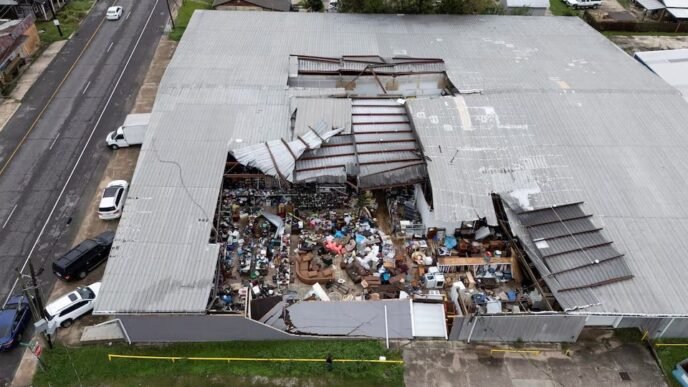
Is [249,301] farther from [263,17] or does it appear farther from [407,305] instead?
[263,17]

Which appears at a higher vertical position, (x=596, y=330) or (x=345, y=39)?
(x=345, y=39)

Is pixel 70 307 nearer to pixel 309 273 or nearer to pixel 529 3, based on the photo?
pixel 309 273

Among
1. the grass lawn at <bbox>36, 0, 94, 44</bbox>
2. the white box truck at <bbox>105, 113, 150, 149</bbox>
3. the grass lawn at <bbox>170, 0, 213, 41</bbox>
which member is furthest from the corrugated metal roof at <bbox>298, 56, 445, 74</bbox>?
→ the grass lawn at <bbox>36, 0, 94, 44</bbox>

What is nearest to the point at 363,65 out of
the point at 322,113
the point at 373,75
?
the point at 373,75

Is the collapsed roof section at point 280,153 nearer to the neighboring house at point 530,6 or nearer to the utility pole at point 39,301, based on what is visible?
the utility pole at point 39,301

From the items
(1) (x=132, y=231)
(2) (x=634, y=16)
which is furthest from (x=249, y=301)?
(2) (x=634, y=16)

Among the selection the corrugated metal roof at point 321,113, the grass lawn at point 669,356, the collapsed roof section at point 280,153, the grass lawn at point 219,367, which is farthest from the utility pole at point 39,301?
the grass lawn at point 669,356
